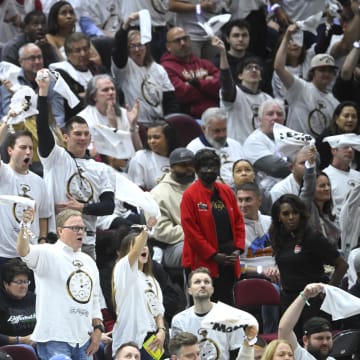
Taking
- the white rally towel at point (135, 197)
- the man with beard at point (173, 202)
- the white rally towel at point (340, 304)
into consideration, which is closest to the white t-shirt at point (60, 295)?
the white rally towel at point (135, 197)

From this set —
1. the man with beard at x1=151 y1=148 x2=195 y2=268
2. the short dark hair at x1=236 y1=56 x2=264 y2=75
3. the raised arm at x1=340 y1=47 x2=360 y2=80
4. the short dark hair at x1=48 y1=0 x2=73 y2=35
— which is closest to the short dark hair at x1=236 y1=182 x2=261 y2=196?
the man with beard at x1=151 y1=148 x2=195 y2=268

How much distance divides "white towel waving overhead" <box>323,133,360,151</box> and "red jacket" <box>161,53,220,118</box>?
200 centimetres

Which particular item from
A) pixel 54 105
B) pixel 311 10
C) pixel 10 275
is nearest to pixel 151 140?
pixel 54 105

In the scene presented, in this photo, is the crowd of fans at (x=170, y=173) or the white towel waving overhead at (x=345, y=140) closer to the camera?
the crowd of fans at (x=170, y=173)

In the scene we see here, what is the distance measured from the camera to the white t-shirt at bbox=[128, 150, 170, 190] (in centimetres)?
1248

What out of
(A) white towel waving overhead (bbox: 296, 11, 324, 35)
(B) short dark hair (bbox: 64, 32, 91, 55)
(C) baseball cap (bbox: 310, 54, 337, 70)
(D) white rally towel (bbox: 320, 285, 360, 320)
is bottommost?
(D) white rally towel (bbox: 320, 285, 360, 320)

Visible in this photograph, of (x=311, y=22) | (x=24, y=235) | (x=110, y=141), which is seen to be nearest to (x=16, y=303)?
(x=24, y=235)

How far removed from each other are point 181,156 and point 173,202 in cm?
40

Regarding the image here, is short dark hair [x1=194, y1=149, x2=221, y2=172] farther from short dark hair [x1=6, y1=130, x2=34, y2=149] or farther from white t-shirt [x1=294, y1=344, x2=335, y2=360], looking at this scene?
white t-shirt [x1=294, y1=344, x2=335, y2=360]

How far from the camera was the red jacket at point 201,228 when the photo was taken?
11.1m

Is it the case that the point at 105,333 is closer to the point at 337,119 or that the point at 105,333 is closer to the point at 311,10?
the point at 337,119

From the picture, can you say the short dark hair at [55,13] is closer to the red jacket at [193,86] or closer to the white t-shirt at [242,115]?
the red jacket at [193,86]

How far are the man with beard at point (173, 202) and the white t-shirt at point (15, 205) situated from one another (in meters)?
1.20

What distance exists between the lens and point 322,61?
14.5 meters
